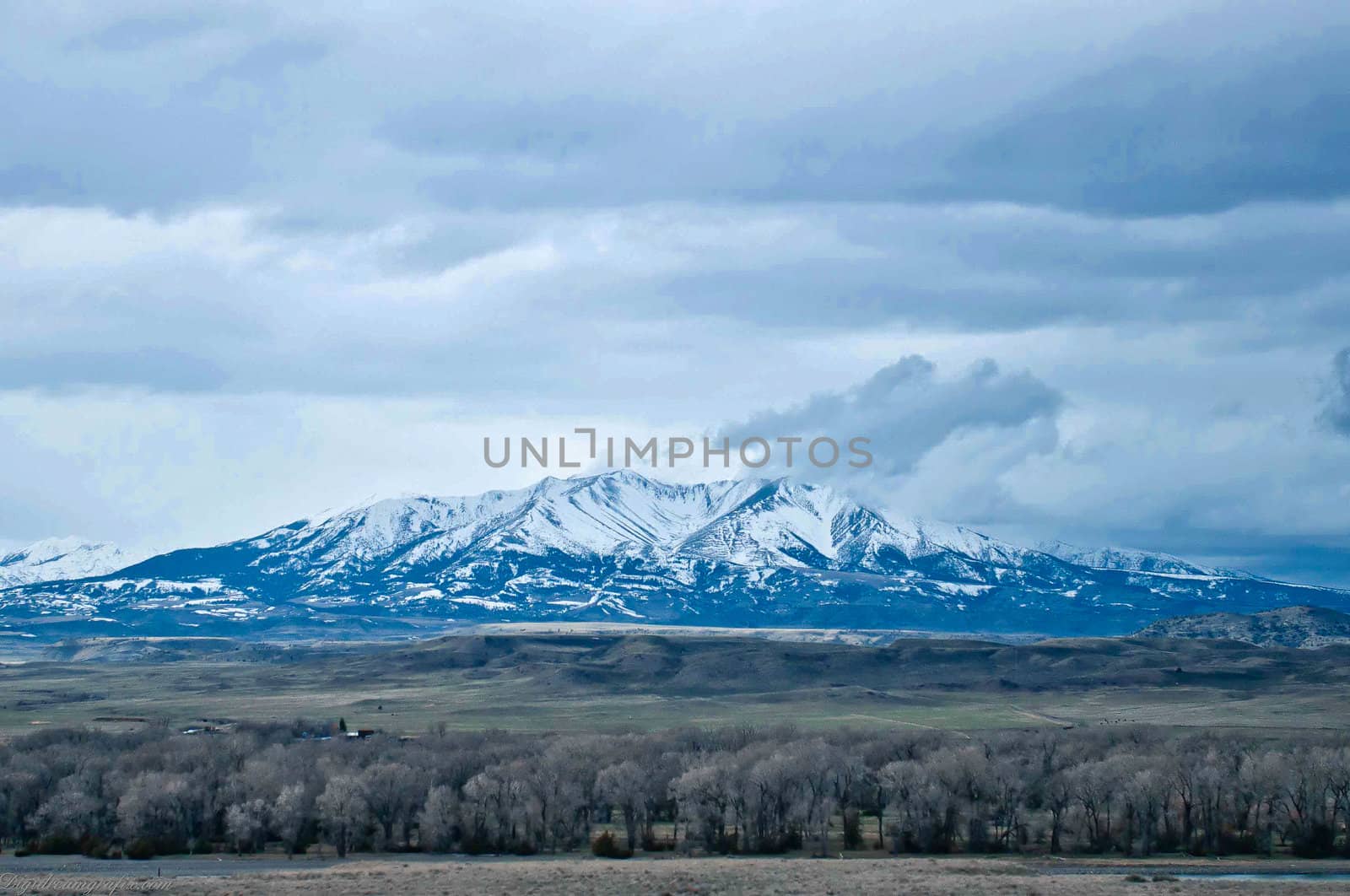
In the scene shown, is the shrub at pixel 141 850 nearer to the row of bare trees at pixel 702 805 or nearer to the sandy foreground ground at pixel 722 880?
the row of bare trees at pixel 702 805

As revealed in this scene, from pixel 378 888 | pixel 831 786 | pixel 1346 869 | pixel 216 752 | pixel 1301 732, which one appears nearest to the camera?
pixel 378 888

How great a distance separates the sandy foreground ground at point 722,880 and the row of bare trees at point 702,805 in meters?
11.5

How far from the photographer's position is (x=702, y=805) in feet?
383

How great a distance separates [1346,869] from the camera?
336 ft

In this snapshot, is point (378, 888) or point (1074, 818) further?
point (1074, 818)

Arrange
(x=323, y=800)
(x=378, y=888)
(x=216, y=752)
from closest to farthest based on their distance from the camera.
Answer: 1. (x=378, y=888)
2. (x=323, y=800)
3. (x=216, y=752)

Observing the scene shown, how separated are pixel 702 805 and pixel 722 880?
2777cm

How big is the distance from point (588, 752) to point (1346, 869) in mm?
62109

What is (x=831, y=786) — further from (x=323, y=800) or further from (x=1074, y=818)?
(x=323, y=800)

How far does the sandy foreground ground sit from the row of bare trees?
1146cm

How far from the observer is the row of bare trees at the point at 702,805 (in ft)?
375

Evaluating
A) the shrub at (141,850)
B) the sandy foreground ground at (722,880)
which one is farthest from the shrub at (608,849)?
the shrub at (141,850)

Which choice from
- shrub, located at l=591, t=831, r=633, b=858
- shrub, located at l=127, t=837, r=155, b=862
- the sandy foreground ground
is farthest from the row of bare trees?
the sandy foreground ground

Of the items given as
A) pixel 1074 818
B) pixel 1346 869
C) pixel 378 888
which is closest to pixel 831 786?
pixel 1074 818
